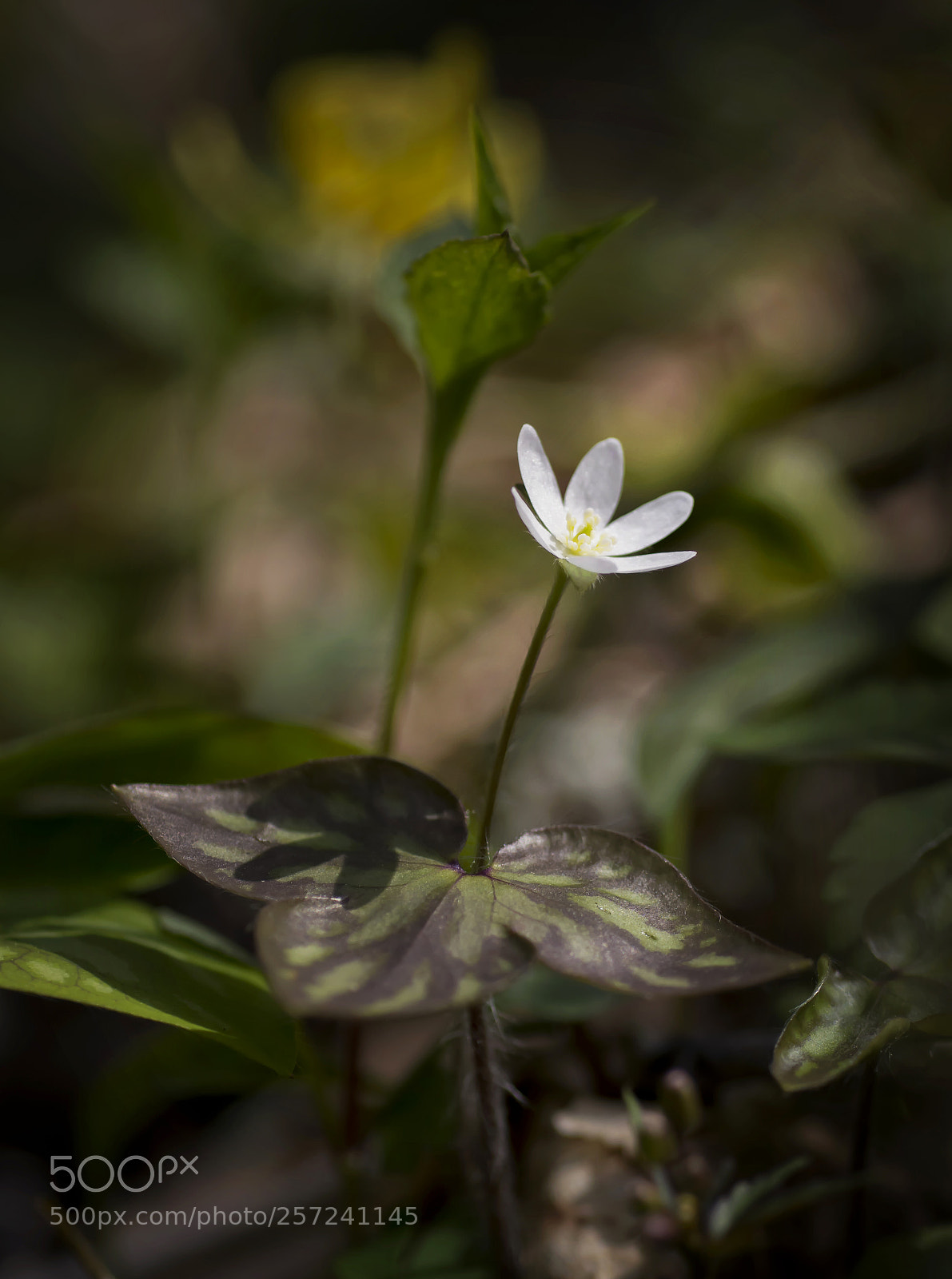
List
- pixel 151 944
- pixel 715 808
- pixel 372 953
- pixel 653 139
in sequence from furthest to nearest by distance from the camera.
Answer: pixel 653 139, pixel 715 808, pixel 151 944, pixel 372 953

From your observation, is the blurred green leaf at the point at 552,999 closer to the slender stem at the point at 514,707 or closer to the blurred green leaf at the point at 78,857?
the slender stem at the point at 514,707

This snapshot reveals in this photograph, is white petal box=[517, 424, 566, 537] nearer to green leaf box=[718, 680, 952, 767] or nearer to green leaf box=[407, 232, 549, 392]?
green leaf box=[407, 232, 549, 392]

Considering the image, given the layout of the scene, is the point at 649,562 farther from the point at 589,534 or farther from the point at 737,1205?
the point at 737,1205

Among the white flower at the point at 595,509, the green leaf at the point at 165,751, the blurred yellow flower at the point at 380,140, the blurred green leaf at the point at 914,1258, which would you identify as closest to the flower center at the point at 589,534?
the white flower at the point at 595,509

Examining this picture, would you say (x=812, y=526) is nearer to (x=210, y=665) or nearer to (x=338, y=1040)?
(x=338, y=1040)

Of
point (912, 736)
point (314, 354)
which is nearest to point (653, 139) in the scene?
point (314, 354)

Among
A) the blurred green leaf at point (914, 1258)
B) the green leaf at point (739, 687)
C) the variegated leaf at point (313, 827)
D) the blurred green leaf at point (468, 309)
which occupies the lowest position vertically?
the blurred green leaf at point (914, 1258)
